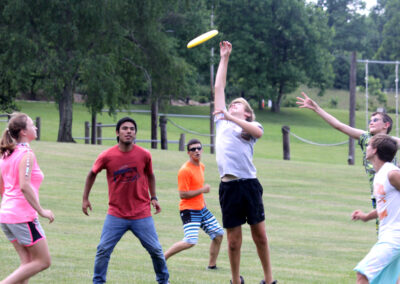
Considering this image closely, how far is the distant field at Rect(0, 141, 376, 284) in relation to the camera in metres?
9.08

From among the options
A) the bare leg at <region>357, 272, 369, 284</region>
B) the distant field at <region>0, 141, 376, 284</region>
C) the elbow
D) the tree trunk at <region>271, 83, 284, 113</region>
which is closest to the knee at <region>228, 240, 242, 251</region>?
the distant field at <region>0, 141, 376, 284</region>

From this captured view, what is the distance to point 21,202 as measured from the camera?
21.4 ft

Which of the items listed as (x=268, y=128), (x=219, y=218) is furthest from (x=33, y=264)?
(x=268, y=128)

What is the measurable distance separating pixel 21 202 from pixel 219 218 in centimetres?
894

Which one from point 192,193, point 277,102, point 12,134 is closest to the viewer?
point 12,134

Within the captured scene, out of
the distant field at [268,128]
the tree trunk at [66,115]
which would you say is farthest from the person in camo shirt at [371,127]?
the distant field at [268,128]

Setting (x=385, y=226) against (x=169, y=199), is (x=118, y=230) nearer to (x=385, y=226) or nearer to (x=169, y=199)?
(x=385, y=226)

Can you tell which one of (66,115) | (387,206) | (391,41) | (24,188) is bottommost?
(66,115)

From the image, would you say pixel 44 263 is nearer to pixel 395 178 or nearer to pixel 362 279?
pixel 362 279

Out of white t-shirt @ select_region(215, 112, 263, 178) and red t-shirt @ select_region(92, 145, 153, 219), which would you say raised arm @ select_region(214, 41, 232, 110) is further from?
red t-shirt @ select_region(92, 145, 153, 219)

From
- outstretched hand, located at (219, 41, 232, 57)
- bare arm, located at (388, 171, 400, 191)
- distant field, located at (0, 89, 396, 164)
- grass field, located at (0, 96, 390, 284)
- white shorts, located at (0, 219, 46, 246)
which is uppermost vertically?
outstretched hand, located at (219, 41, 232, 57)

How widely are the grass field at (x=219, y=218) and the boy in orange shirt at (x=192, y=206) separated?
1.23ft

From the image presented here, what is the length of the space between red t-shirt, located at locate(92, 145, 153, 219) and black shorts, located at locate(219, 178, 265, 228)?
2.87 ft

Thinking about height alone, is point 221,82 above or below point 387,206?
above
